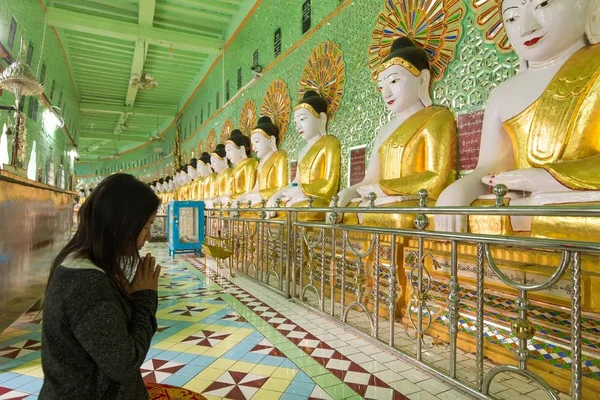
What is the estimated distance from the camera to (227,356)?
217 cm

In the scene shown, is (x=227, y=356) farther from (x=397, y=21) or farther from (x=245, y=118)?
(x=245, y=118)

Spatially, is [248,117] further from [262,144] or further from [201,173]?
[201,173]

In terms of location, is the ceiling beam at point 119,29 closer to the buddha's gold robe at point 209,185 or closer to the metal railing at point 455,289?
the buddha's gold robe at point 209,185

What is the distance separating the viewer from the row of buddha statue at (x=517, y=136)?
1.93 metres

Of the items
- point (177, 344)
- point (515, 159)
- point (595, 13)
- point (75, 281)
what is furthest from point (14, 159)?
point (595, 13)

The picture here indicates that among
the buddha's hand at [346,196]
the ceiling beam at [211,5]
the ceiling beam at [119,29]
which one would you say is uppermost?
the ceiling beam at [211,5]

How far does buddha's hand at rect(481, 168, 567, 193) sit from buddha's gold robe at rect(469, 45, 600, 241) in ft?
0.22

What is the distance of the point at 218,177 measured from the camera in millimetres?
7914

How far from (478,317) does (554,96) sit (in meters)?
1.41

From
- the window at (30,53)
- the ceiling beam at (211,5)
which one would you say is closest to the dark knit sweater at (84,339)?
the ceiling beam at (211,5)

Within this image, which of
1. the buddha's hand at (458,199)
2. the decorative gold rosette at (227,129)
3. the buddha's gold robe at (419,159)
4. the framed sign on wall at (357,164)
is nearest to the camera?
the buddha's hand at (458,199)

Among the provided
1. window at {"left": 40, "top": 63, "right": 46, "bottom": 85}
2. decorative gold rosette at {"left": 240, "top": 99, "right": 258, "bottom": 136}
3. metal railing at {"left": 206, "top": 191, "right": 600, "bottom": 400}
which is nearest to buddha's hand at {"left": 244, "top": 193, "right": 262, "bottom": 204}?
metal railing at {"left": 206, "top": 191, "right": 600, "bottom": 400}

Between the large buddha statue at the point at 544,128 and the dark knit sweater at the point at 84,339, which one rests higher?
the large buddha statue at the point at 544,128

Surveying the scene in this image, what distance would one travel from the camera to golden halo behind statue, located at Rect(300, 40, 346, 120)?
440 cm
